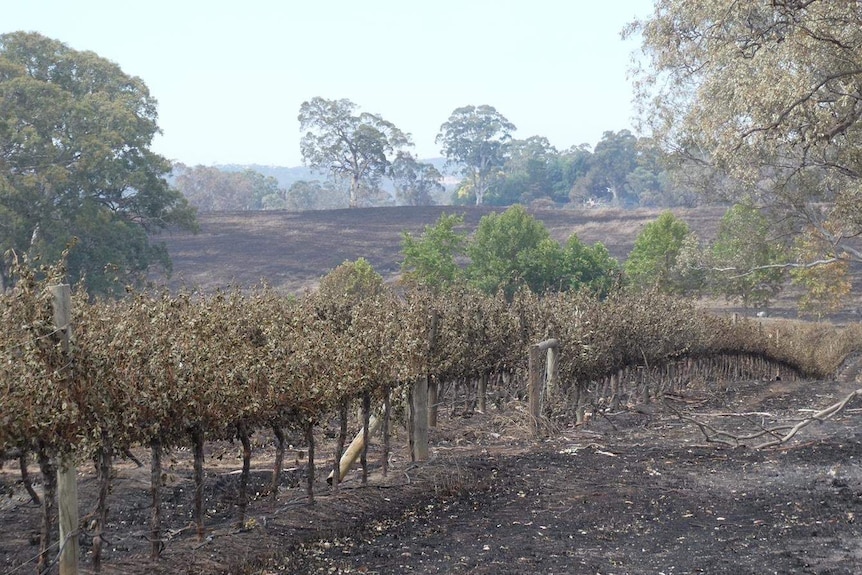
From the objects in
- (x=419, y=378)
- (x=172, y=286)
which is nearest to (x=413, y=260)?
(x=172, y=286)

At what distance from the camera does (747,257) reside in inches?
1393

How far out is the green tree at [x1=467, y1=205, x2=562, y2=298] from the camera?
4538 cm

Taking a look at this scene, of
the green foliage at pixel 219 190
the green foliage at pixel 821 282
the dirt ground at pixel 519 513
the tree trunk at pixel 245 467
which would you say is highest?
the green foliage at pixel 219 190

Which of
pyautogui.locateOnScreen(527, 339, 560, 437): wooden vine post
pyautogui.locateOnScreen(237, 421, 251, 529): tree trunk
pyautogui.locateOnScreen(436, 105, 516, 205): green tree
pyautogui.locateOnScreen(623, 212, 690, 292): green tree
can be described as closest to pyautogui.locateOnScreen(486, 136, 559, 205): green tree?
pyautogui.locateOnScreen(436, 105, 516, 205): green tree

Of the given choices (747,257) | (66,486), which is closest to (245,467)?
(66,486)

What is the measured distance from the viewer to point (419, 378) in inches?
446

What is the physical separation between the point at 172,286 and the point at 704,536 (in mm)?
52558

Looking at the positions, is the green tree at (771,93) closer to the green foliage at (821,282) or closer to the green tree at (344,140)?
the green foliage at (821,282)

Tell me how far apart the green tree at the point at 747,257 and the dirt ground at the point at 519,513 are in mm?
21813

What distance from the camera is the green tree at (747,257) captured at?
35281mm

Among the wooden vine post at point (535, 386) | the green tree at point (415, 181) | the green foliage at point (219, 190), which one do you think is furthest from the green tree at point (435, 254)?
the green tree at point (415, 181)

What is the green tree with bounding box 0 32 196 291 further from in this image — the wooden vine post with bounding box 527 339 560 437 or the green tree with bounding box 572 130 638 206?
the green tree with bounding box 572 130 638 206

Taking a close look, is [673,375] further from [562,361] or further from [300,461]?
[300,461]

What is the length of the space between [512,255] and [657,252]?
24.9 feet
